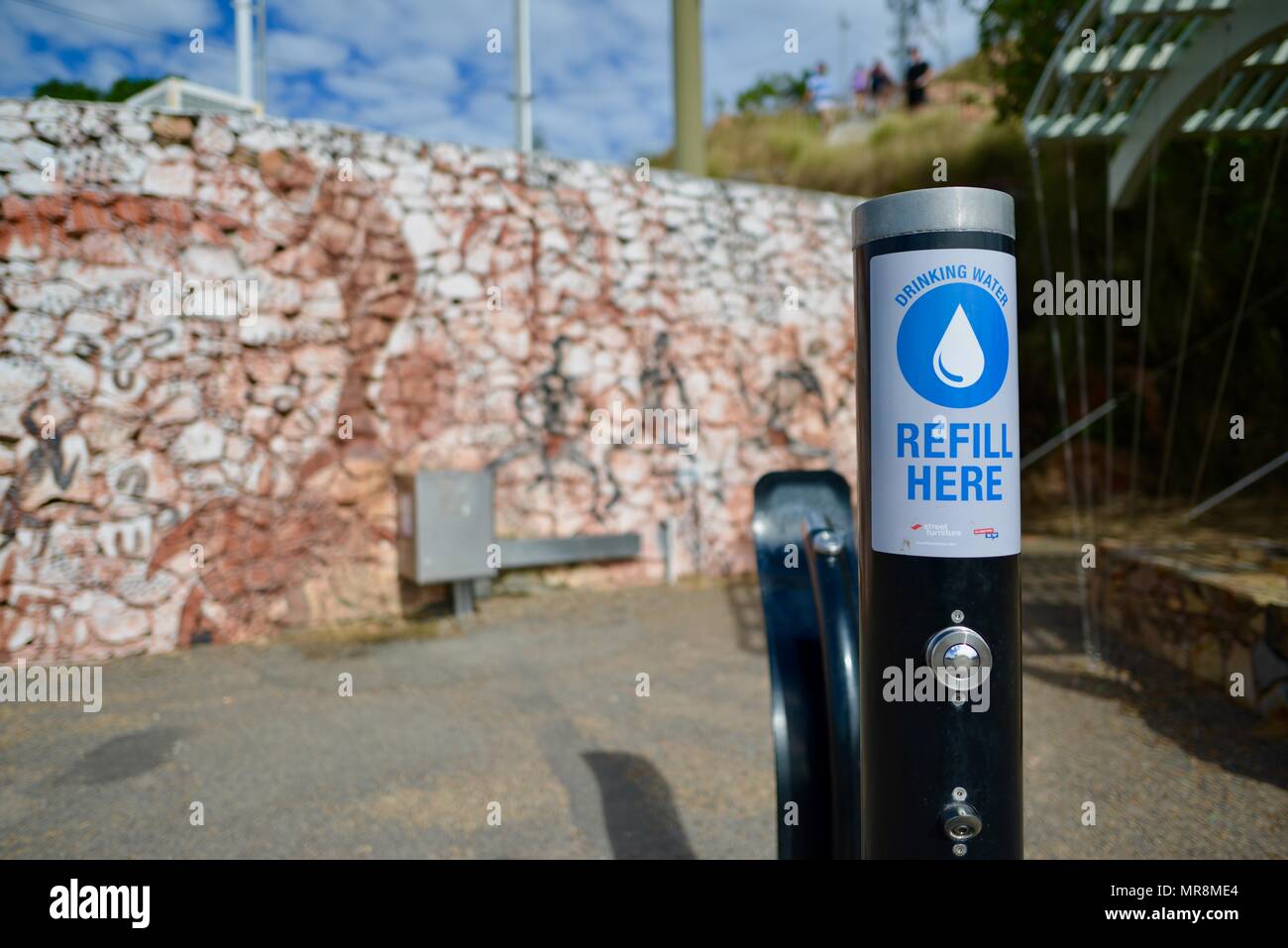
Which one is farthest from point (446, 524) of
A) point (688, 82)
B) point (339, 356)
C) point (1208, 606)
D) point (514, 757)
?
point (688, 82)

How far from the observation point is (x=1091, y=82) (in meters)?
6.38

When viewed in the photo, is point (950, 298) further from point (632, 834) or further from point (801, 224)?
point (801, 224)

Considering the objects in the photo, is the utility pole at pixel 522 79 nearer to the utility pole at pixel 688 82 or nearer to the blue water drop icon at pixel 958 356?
the utility pole at pixel 688 82

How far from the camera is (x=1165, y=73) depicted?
6113 mm

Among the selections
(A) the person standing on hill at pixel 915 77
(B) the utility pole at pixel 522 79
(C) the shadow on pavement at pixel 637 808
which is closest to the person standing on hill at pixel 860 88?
(A) the person standing on hill at pixel 915 77

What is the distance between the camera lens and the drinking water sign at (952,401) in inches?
63.7

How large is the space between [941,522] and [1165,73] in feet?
20.4

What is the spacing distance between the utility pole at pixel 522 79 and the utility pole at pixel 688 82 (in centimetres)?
340

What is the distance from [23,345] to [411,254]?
2705 mm

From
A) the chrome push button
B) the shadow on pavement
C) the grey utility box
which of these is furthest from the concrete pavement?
the chrome push button

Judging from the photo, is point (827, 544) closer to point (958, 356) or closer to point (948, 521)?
point (948, 521)

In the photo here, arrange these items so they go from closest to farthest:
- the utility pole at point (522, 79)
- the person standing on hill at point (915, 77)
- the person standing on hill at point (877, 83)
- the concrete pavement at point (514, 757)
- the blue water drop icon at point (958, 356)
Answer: the blue water drop icon at point (958, 356), the concrete pavement at point (514, 757), the utility pole at point (522, 79), the person standing on hill at point (915, 77), the person standing on hill at point (877, 83)

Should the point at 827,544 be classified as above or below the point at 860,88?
below

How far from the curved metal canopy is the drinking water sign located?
16.6 ft
